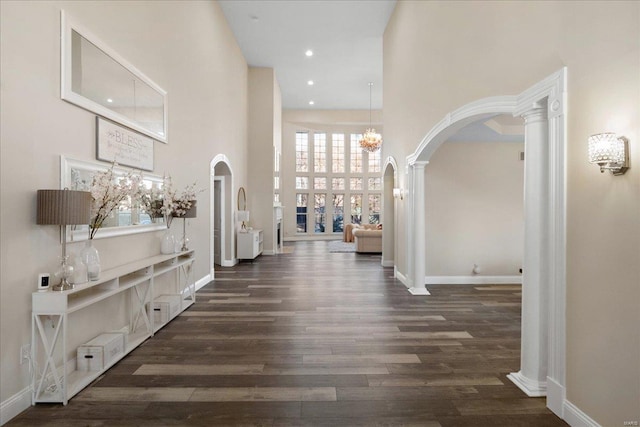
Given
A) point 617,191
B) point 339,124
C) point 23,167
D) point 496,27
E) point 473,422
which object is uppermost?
point 339,124

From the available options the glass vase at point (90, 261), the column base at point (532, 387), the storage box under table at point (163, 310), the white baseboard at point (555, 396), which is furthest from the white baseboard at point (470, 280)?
the glass vase at point (90, 261)

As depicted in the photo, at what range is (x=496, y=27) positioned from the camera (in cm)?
330

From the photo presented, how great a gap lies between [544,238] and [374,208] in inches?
535

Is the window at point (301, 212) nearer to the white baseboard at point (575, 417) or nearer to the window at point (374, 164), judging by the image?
the window at point (374, 164)

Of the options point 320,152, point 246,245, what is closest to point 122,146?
point 246,245

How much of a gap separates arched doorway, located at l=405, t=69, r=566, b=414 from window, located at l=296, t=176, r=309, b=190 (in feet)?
41.9

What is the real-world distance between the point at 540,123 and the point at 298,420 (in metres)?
2.88

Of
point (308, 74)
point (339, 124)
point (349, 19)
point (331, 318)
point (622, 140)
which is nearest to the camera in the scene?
point (622, 140)

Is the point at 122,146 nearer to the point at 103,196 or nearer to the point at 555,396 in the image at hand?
the point at 103,196

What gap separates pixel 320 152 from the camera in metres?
16.1

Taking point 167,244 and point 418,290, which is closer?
point 167,244

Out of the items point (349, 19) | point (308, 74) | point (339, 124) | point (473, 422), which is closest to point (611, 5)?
point (473, 422)

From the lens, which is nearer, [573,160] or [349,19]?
[573,160]

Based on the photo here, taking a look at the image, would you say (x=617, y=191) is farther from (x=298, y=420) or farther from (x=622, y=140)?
(x=298, y=420)
